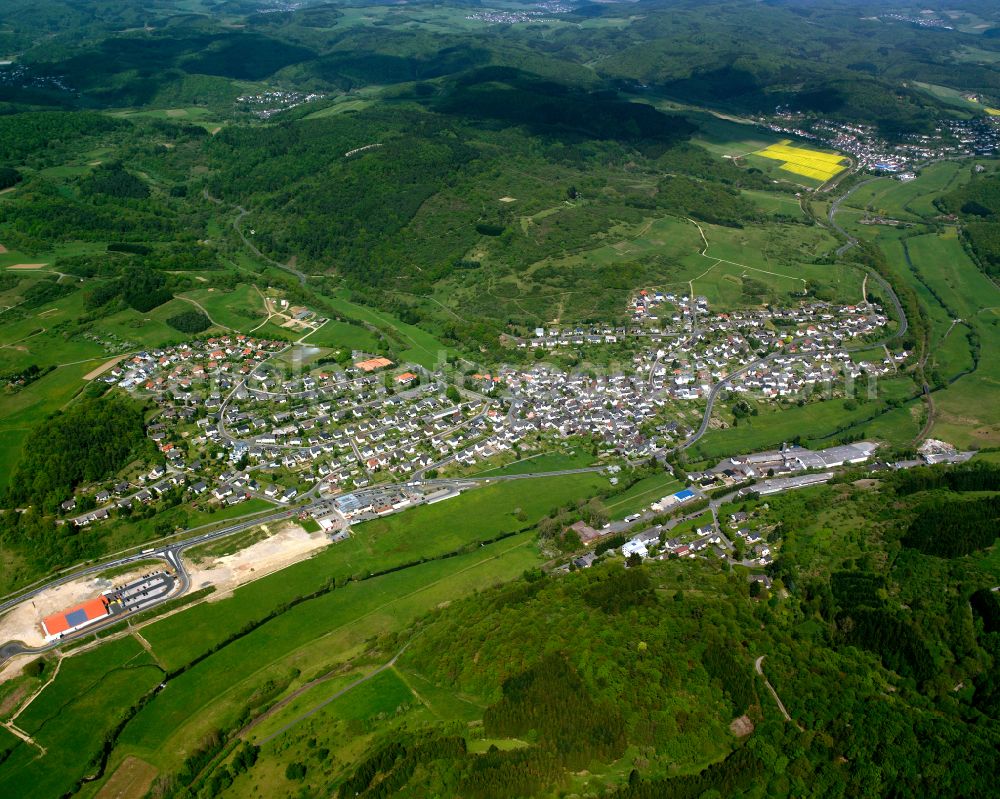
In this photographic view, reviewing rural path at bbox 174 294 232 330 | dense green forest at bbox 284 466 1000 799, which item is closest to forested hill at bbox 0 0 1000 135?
rural path at bbox 174 294 232 330

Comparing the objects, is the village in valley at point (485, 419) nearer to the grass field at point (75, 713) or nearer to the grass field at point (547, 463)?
the grass field at point (547, 463)

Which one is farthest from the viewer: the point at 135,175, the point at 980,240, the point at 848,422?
the point at 135,175

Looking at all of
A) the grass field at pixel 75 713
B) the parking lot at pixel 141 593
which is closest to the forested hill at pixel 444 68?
the parking lot at pixel 141 593

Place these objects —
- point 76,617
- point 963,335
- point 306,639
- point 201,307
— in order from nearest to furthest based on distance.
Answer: point 76,617 < point 306,639 < point 201,307 < point 963,335

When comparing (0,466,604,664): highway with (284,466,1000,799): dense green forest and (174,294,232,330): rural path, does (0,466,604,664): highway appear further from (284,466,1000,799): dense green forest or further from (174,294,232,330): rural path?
(174,294,232,330): rural path

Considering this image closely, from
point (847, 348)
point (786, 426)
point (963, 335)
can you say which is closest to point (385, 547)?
point (786, 426)

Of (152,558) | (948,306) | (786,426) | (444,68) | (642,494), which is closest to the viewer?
(152,558)

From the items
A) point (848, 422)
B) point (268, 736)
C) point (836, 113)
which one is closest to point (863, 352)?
point (848, 422)

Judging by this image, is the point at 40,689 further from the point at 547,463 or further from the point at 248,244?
the point at 248,244

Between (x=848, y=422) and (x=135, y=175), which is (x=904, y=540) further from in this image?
(x=135, y=175)
